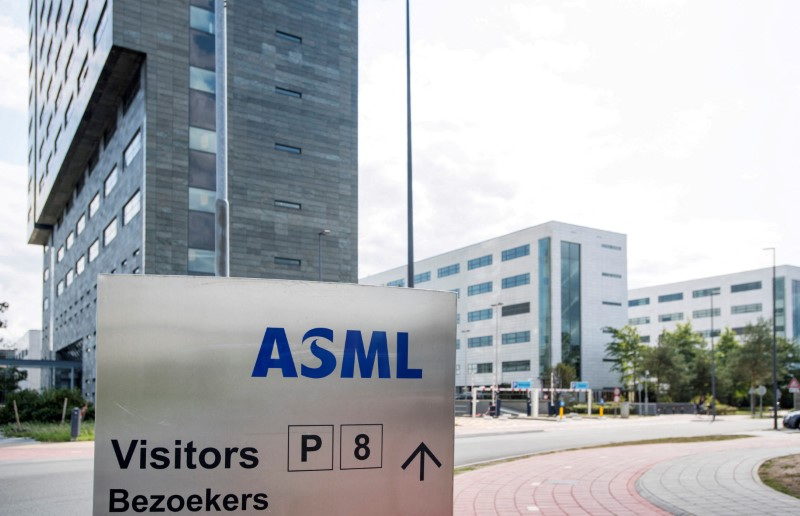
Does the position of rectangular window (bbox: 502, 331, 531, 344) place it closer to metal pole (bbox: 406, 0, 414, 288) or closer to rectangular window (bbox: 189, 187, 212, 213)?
rectangular window (bbox: 189, 187, 212, 213)

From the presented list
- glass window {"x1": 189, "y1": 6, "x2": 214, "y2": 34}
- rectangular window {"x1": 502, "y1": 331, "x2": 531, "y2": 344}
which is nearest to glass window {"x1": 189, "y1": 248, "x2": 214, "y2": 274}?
glass window {"x1": 189, "y1": 6, "x2": 214, "y2": 34}

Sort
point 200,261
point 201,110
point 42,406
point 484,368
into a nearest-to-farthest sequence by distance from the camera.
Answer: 1. point 42,406
2. point 200,261
3. point 201,110
4. point 484,368

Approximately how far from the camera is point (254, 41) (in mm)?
45875

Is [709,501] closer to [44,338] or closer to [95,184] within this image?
[95,184]

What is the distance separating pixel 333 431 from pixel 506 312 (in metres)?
82.8

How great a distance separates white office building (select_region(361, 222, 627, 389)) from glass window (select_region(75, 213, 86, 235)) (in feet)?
145

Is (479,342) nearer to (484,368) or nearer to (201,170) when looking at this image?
(484,368)

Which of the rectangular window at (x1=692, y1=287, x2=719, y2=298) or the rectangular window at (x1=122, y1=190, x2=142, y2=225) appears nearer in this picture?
the rectangular window at (x1=122, y1=190, x2=142, y2=225)

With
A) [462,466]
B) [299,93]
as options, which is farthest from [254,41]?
[462,466]

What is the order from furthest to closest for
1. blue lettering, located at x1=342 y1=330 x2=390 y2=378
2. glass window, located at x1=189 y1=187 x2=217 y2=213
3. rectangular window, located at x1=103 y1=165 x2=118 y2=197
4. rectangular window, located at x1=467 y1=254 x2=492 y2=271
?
rectangular window, located at x1=467 y1=254 x2=492 y2=271
rectangular window, located at x1=103 y1=165 x2=118 y2=197
glass window, located at x1=189 y1=187 x2=217 y2=213
blue lettering, located at x1=342 y1=330 x2=390 y2=378

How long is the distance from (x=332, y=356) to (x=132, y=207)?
42326 millimetres

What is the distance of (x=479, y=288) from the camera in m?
91.2

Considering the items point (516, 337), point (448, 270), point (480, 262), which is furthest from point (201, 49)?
point (448, 270)

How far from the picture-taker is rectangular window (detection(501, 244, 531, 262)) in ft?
273
